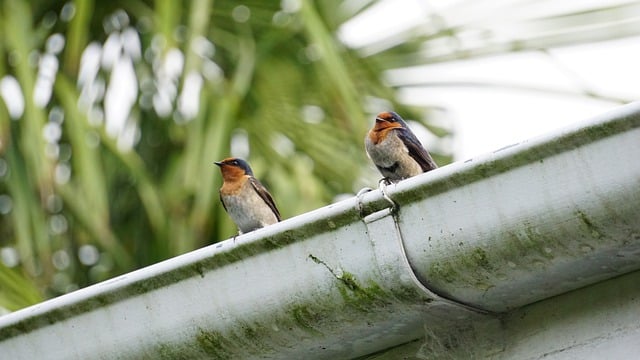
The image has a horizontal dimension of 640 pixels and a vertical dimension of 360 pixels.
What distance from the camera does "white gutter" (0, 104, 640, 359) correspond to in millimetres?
1410

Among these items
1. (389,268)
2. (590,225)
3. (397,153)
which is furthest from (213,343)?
(397,153)

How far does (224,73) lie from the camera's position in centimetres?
457

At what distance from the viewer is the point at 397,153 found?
116 inches

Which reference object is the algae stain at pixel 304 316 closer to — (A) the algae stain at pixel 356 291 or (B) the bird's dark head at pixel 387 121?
(A) the algae stain at pixel 356 291

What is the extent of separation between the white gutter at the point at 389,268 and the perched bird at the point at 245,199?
6.04ft

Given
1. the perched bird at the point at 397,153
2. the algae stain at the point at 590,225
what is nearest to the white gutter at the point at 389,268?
the algae stain at the point at 590,225

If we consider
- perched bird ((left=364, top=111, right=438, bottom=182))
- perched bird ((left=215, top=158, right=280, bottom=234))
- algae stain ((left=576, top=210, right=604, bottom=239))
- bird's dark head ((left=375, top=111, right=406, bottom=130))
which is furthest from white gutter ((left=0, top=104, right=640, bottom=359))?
perched bird ((left=215, top=158, right=280, bottom=234))

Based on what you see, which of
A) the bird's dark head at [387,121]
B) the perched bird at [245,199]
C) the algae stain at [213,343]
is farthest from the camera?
the perched bird at [245,199]

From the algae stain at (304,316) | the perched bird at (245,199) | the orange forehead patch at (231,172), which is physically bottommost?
the algae stain at (304,316)

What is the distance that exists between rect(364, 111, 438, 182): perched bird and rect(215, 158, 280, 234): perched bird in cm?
75

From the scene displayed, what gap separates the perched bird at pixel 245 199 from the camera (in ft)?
12.2

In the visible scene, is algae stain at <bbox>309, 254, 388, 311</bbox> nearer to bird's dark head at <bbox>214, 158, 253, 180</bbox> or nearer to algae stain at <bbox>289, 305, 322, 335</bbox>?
algae stain at <bbox>289, 305, 322, 335</bbox>

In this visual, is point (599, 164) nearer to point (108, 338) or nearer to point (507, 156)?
point (507, 156)

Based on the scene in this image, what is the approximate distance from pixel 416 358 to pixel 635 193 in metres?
0.42
